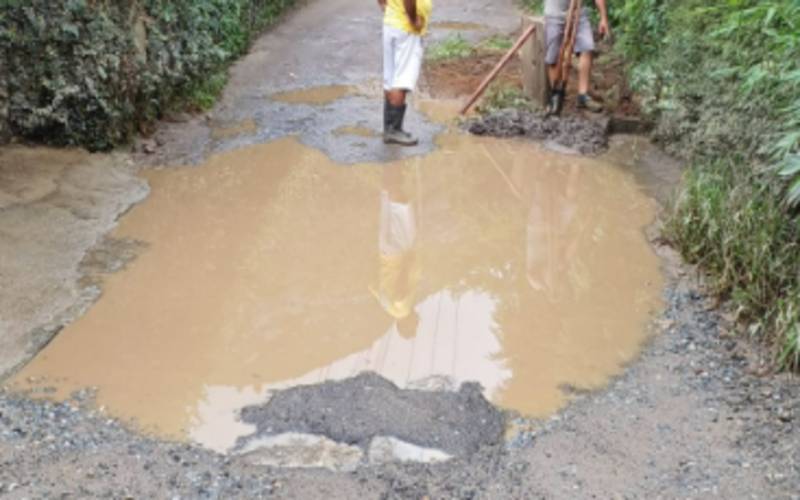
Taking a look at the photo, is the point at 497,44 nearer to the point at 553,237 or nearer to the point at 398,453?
the point at 553,237

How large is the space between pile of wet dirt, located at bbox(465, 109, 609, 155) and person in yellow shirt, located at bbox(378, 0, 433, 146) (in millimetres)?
767

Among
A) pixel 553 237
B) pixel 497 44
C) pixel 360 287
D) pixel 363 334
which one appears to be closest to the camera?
pixel 363 334

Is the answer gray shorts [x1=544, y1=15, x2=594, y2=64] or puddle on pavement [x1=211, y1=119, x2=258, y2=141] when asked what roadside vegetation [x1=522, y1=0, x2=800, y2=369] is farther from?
puddle on pavement [x1=211, y1=119, x2=258, y2=141]

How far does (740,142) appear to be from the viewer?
541 centimetres

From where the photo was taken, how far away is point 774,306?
423 cm

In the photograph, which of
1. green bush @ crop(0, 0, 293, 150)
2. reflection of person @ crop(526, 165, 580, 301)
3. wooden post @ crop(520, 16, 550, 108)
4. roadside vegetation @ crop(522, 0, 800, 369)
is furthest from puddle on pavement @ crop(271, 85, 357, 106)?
roadside vegetation @ crop(522, 0, 800, 369)

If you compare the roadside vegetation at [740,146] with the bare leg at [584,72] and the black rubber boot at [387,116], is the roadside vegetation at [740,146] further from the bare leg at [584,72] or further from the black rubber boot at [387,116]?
the black rubber boot at [387,116]

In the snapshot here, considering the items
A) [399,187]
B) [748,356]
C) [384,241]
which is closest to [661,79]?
[399,187]

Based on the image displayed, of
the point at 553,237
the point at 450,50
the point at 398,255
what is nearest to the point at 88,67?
the point at 398,255

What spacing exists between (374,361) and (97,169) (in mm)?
3213

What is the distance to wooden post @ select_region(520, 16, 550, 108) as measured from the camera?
7.97 metres

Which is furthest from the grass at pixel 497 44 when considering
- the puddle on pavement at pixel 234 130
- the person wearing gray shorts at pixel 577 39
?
the puddle on pavement at pixel 234 130

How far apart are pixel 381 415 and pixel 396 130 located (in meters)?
4.00

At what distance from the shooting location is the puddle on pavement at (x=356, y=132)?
7.55m
